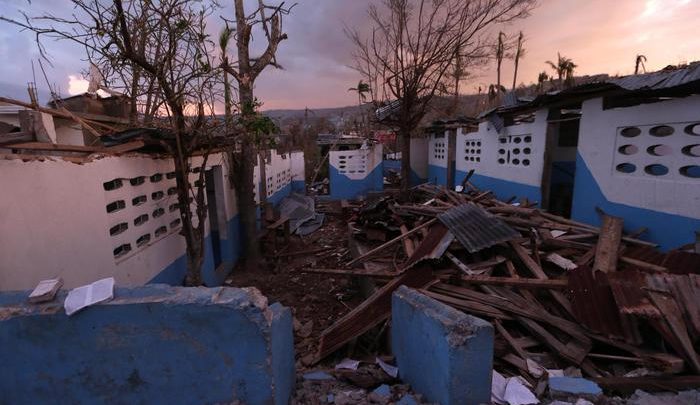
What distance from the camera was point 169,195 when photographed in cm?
525

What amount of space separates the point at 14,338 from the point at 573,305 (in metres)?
4.61

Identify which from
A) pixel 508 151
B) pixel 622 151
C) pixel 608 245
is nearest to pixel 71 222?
pixel 608 245

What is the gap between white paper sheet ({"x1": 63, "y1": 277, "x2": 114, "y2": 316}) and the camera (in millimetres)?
1792

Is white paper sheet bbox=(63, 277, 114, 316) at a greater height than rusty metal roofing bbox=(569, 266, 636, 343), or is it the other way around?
white paper sheet bbox=(63, 277, 114, 316)

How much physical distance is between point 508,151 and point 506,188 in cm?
106

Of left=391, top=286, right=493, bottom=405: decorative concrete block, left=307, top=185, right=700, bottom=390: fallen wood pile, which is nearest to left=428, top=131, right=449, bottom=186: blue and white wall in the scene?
left=307, top=185, right=700, bottom=390: fallen wood pile

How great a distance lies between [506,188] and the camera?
9.63m

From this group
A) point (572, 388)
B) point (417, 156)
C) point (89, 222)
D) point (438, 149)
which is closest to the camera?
point (572, 388)

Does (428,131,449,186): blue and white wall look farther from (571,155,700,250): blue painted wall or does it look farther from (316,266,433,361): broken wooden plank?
(316,266,433,361): broken wooden plank

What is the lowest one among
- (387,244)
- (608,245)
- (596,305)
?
(387,244)

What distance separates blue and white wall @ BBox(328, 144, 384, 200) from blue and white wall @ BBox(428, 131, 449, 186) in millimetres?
2937

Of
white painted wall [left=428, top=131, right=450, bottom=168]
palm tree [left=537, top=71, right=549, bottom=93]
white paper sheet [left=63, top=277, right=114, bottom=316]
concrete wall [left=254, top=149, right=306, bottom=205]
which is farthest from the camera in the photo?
palm tree [left=537, top=71, right=549, bottom=93]

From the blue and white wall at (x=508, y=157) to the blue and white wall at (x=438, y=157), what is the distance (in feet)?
6.41

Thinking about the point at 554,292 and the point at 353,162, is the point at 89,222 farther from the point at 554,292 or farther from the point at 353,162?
the point at 353,162
